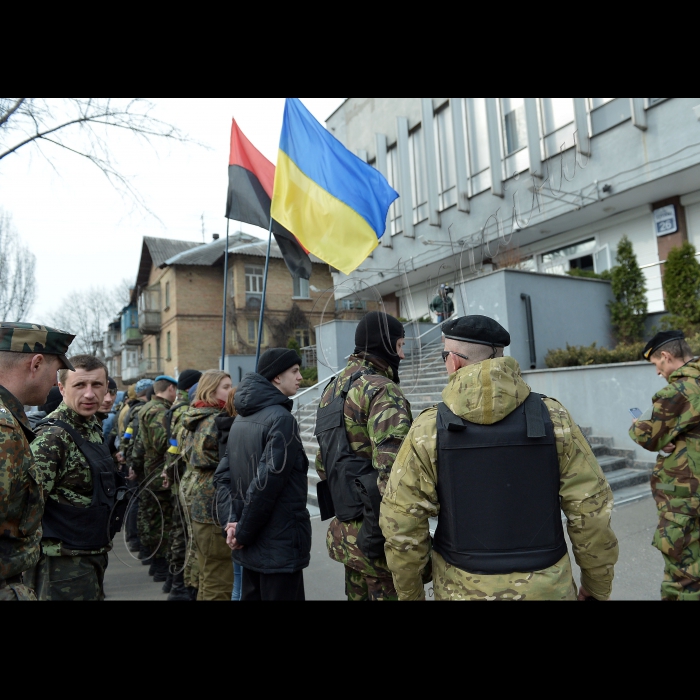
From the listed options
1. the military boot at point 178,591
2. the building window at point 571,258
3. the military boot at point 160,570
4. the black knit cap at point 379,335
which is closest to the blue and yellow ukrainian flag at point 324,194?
the black knit cap at point 379,335

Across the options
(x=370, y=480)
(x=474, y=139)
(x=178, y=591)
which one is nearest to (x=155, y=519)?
(x=178, y=591)

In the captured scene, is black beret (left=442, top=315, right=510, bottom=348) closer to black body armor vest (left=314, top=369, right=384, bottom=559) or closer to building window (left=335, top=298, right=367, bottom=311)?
black body armor vest (left=314, top=369, right=384, bottom=559)

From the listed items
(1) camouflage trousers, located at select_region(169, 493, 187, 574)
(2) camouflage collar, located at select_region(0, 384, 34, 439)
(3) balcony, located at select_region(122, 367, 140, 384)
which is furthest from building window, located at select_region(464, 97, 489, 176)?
(3) balcony, located at select_region(122, 367, 140, 384)

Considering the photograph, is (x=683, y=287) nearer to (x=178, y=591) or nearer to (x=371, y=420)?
(x=371, y=420)

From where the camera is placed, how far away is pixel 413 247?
1627cm

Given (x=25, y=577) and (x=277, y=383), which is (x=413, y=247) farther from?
(x=25, y=577)

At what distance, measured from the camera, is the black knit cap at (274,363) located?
10.00 ft

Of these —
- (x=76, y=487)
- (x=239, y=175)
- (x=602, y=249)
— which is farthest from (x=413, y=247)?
(x=76, y=487)

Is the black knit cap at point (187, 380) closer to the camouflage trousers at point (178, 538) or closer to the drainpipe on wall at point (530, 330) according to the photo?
the camouflage trousers at point (178, 538)

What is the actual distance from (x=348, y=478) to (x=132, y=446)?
3903 millimetres

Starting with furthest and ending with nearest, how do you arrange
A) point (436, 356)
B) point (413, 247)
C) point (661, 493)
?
point (413, 247)
point (436, 356)
point (661, 493)

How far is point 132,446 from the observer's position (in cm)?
553

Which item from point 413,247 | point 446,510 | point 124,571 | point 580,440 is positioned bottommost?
point 124,571
